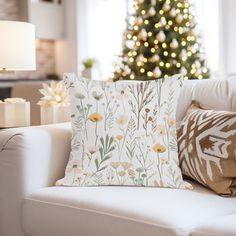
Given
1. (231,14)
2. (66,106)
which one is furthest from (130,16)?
(66,106)

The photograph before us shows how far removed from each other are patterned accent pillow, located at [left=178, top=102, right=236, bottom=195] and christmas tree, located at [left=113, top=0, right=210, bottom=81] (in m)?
2.15

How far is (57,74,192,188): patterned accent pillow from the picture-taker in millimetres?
2117

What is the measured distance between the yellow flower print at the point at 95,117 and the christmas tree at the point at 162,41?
83.4 inches

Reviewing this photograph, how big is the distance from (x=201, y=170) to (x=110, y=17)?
216 inches

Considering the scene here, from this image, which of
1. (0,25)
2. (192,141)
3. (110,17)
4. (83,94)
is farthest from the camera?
(110,17)

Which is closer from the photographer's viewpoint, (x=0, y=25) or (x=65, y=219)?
(x=65, y=219)

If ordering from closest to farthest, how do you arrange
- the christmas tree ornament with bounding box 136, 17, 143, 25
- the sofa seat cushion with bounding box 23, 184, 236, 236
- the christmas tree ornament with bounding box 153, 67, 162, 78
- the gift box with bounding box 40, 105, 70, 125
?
the sofa seat cushion with bounding box 23, 184, 236, 236 → the gift box with bounding box 40, 105, 70, 125 → the christmas tree ornament with bounding box 153, 67, 162, 78 → the christmas tree ornament with bounding box 136, 17, 143, 25

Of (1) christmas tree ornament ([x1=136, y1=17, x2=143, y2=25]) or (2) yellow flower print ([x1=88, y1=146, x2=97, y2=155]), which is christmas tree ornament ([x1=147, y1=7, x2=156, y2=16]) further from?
(2) yellow flower print ([x1=88, y1=146, x2=97, y2=155])

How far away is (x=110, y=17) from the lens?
7.24m

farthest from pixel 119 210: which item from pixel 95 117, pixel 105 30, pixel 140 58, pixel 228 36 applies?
pixel 105 30

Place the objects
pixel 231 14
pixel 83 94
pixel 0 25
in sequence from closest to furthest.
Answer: pixel 83 94
pixel 0 25
pixel 231 14

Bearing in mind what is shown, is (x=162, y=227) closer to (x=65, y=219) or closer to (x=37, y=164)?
(x=65, y=219)

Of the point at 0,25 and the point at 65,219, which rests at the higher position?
the point at 0,25

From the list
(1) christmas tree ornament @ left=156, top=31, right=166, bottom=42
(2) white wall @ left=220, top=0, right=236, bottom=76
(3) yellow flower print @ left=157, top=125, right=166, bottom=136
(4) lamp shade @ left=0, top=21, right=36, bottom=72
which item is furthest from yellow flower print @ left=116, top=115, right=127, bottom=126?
(2) white wall @ left=220, top=0, right=236, bottom=76
